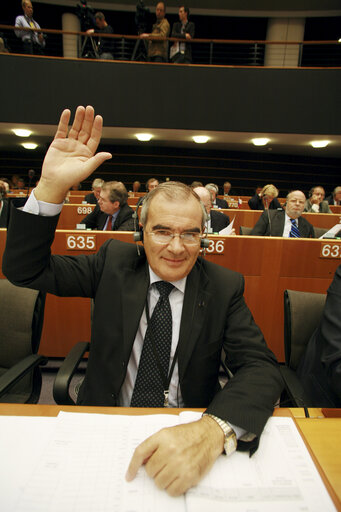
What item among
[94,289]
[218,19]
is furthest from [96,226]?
[218,19]

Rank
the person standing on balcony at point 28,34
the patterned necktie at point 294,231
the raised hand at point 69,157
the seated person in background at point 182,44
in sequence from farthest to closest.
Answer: the seated person in background at point 182,44, the person standing on balcony at point 28,34, the patterned necktie at point 294,231, the raised hand at point 69,157

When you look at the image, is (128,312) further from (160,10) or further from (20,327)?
(160,10)

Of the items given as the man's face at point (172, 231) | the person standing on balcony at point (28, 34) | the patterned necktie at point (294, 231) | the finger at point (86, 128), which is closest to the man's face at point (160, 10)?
the person standing on balcony at point (28, 34)

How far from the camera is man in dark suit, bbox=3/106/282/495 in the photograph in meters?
0.91

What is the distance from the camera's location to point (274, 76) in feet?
20.7

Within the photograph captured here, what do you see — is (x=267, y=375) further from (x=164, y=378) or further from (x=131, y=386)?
(x=131, y=386)

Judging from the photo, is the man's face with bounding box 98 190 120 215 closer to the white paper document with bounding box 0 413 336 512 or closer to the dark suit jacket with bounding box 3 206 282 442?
the dark suit jacket with bounding box 3 206 282 442

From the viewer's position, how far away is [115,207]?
323cm

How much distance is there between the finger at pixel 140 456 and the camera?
1.92 ft

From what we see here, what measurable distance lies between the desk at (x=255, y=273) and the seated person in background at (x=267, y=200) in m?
2.48

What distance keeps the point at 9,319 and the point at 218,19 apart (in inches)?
482

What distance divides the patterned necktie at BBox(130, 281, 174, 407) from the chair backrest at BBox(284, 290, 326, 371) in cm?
68

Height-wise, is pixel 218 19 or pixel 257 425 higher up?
pixel 218 19

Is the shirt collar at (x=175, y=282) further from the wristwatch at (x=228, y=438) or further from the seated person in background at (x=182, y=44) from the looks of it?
the seated person in background at (x=182, y=44)
